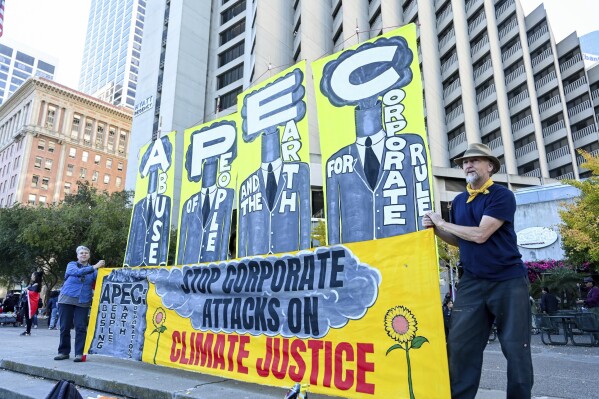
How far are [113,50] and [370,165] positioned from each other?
16281 cm

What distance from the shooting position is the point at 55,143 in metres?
71.9

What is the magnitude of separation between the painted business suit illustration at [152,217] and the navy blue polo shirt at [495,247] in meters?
5.25

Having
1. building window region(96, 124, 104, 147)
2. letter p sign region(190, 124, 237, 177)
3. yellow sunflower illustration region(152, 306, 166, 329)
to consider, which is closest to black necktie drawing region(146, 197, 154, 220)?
letter p sign region(190, 124, 237, 177)

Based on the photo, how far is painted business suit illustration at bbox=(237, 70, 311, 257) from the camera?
571 centimetres

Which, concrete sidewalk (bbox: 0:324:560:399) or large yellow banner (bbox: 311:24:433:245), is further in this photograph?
large yellow banner (bbox: 311:24:433:245)

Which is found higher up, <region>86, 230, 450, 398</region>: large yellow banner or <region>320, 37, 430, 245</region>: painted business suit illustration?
<region>320, 37, 430, 245</region>: painted business suit illustration

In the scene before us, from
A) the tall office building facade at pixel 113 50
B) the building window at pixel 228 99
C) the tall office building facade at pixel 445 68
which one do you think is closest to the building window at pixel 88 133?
the tall office building facade at pixel 445 68

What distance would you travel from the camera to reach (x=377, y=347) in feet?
11.4

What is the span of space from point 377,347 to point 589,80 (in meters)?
56.6

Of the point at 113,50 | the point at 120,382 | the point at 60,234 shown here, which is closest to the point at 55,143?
the point at 60,234

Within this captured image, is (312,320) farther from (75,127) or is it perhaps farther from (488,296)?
(75,127)

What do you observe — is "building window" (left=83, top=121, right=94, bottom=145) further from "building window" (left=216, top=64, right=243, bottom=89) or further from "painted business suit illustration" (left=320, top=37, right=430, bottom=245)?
"painted business suit illustration" (left=320, top=37, right=430, bottom=245)

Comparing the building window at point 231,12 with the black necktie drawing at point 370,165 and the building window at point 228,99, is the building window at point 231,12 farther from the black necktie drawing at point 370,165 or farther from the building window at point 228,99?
the black necktie drawing at point 370,165

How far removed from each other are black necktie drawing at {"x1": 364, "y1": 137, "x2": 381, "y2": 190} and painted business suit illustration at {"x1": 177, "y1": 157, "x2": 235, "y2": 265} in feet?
7.64
